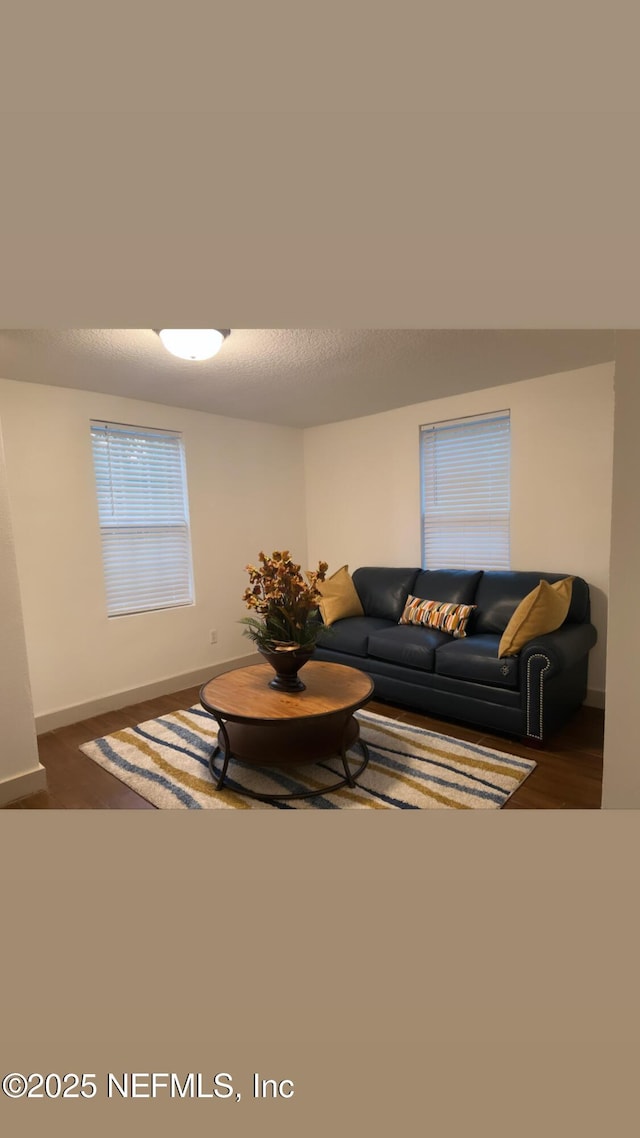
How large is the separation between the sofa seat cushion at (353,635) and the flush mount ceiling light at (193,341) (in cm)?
198

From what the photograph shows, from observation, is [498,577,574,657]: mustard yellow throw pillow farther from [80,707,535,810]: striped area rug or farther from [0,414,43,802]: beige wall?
[0,414,43,802]: beige wall

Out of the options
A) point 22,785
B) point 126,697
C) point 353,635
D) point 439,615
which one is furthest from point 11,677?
point 439,615

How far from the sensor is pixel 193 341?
2.12 metres

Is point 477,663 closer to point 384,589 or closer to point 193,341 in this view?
point 384,589

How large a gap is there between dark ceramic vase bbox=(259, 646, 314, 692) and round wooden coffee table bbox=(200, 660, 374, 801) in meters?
0.04

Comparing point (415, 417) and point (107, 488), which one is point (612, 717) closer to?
point (415, 417)

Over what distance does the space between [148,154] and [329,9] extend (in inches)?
14.1

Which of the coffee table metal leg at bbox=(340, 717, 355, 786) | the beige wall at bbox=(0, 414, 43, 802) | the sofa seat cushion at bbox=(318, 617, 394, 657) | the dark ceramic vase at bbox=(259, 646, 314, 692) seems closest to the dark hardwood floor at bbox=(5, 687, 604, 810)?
the beige wall at bbox=(0, 414, 43, 802)

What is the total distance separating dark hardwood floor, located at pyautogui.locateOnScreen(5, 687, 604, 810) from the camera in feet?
6.86

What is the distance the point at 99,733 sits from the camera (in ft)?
9.71

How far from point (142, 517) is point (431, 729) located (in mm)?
2679

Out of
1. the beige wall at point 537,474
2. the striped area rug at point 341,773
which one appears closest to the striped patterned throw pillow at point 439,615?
the beige wall at point 537,474
